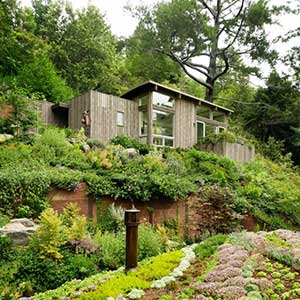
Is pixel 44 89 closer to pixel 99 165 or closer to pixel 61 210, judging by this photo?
pixel 99 165

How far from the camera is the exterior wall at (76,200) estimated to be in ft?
24.2

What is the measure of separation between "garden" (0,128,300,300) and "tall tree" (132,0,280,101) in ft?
30.4

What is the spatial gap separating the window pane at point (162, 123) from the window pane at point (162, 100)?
1.26ft

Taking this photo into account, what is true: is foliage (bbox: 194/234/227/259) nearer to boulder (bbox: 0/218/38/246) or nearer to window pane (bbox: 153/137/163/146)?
boulder (bbox: 0/218/38/246)

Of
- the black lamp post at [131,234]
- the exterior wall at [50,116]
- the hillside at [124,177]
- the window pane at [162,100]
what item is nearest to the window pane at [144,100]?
the window pane at [162,100]

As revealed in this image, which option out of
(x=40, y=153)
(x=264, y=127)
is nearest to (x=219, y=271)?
(x=40, y=153)

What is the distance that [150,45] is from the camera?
20.3 metres

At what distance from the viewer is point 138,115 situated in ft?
47.4

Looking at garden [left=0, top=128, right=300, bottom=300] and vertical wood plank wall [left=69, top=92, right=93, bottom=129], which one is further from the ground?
vertical wood plank wall [left=69, top=92, right=93, bottom=129]

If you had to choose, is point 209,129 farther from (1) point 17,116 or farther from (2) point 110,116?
(1) point 17,116

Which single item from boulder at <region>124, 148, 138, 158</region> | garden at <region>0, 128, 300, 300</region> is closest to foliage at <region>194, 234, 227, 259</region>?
garden at <region>0, 128, 300, 300</region>

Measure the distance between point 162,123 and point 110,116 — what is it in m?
2.36

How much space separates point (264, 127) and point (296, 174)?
4.92 m

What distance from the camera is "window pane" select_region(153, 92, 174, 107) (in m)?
14.2
